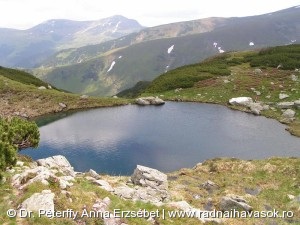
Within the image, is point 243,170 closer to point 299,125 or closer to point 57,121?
→ point 299,125

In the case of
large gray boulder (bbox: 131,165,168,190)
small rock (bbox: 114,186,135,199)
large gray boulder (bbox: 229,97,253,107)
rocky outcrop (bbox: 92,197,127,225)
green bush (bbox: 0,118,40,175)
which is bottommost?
large gray boulder (bbox: 131,165,168,190)

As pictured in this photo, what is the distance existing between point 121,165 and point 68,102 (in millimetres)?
47831

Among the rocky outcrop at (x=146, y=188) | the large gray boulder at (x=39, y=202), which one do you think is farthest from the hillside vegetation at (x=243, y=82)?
the large gray boulder at (x=39, y=202)

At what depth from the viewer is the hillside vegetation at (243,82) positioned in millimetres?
93125

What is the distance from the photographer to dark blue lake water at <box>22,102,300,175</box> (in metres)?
57.7

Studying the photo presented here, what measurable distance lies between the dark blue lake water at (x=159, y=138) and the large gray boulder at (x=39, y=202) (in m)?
30.2

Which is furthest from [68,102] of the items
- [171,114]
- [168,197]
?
[168,197]

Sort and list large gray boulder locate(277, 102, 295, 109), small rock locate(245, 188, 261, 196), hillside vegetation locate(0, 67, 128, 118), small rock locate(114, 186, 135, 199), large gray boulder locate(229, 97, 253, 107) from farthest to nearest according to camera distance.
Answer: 1. hillside vegetation locate(0, 67, 128, 118)
2. large gray boulder locate(229, 97, 253, 107)
3. large gray boulder locate(277, 102, 295, 109)
4. small rock locate(245, 188, 261, 196)
5. small rock locate(114, 186, 135, 199)

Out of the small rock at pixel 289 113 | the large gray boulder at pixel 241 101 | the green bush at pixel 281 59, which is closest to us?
the small rock at pixel 289 113

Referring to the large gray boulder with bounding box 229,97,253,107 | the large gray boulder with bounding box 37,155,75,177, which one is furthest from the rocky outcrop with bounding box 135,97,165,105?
the large gray boulder with bounding box 37,155,75,177

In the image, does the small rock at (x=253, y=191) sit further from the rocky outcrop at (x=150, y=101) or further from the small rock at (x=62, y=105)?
the small rock at (x=62, y=105)

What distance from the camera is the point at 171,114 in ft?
277

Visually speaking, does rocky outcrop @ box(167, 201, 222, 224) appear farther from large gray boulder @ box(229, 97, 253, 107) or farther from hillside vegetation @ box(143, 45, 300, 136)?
large gray boulder @ box(229, 97, 253, 107)

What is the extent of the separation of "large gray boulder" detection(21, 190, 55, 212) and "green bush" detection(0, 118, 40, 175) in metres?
4.88
